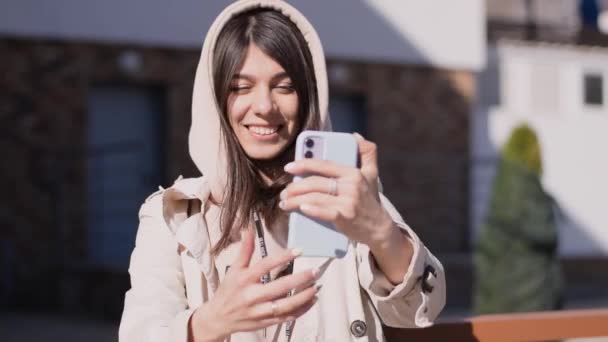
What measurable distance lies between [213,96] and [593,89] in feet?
59.9

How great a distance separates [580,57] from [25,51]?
10.2 metres

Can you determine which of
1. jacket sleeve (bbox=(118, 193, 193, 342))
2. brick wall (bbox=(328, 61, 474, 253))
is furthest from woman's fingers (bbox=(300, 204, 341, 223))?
brick wall (bbox=(328, 61, 474, 253))

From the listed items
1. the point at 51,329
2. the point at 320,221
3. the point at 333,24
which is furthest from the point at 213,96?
the point at 333,24

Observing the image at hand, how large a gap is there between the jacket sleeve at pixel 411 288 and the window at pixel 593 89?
18.0m

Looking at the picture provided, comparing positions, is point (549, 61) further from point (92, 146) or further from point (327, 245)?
point (327, 245)

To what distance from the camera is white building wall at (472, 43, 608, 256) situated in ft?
60.1

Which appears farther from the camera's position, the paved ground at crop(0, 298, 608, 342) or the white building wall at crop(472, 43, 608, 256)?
the white building wall at crop(472, 43, 608, 256)

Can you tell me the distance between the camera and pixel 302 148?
170cm

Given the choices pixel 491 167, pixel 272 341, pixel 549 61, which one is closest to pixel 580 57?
pixel 549 61

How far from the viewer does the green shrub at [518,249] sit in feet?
26.5

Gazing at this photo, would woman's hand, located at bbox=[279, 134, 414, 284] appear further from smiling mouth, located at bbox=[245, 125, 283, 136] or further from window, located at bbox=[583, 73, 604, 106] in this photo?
window, located at bbox=[583, 73, 604, 106]

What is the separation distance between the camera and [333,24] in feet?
51.4

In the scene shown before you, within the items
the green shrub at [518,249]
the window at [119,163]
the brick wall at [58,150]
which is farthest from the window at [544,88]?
the green shrub at [518,249]

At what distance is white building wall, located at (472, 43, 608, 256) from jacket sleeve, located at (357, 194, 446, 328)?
53.1 ft
